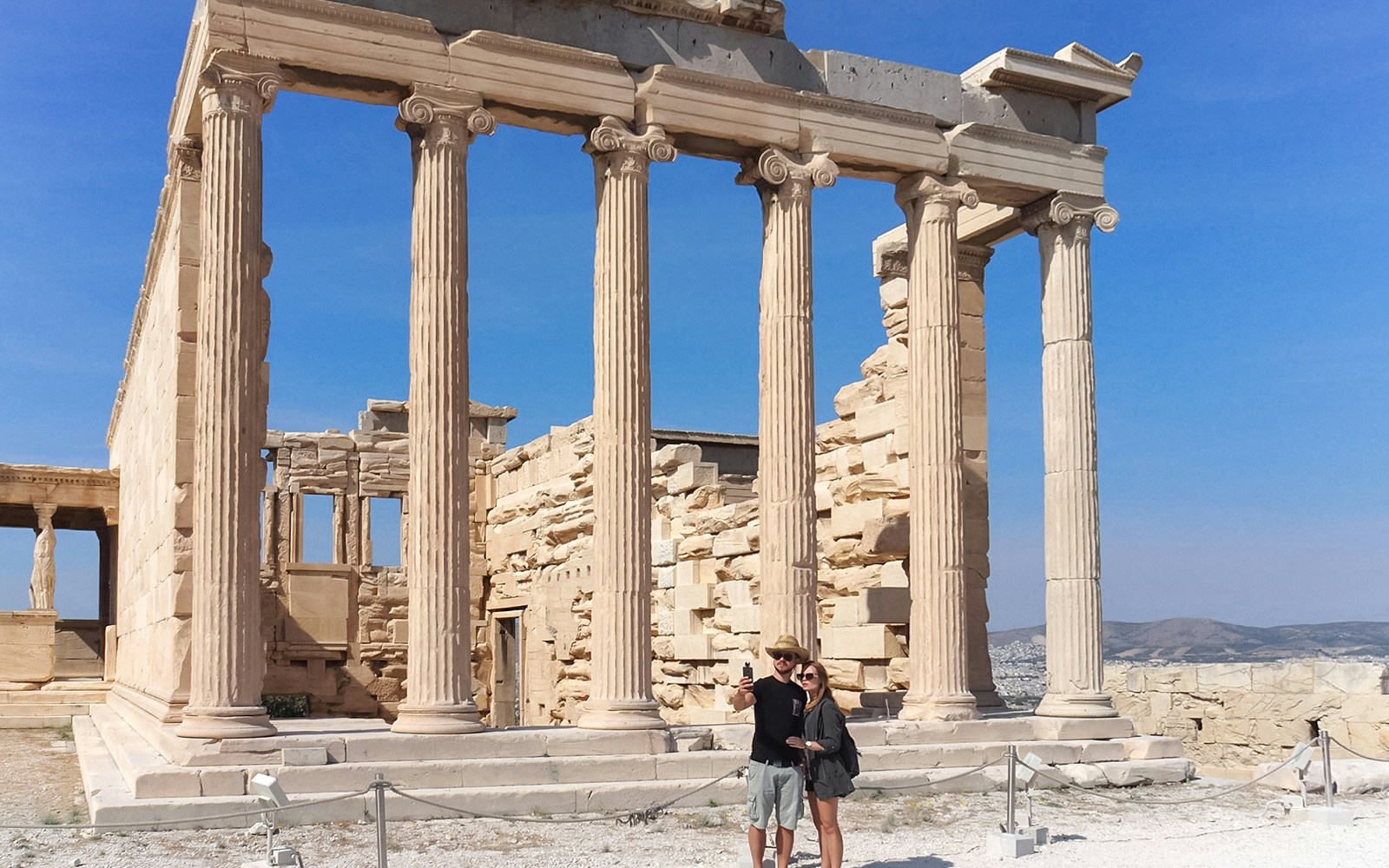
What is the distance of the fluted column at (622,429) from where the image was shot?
51.8ft

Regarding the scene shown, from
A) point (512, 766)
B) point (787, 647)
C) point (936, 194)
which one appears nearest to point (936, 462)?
point (936, 194)

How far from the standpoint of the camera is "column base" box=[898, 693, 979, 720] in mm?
17297

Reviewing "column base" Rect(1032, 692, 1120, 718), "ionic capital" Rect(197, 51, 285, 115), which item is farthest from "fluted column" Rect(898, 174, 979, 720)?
"ionic capital" Rect(197, 51, 285, 115)

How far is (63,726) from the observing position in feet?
Answer: 84.5

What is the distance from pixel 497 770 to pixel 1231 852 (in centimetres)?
677

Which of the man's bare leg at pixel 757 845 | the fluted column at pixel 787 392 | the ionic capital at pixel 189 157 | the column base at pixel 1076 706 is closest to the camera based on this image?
the man's bare leg at pixel 757 845

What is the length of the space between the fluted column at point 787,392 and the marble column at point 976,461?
3.69 meters

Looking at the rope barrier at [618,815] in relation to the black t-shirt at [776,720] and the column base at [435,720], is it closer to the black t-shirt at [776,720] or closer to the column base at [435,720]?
the column base at [435,720]

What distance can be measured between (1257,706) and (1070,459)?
631cm

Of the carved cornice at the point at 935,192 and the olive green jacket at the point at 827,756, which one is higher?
the carved cornice at the point at 935,192

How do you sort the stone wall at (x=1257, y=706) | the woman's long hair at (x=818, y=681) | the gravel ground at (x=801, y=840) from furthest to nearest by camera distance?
the stone wall at (x=1257, y=706) < the gravel ground at (x=801, y=840) < the woman's long hair at (x=818, y=681)

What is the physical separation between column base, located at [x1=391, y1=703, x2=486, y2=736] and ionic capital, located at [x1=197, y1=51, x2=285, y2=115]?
247 inches

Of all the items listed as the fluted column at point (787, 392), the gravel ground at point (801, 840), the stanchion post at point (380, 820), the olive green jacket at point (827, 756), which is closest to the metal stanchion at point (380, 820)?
the stanchion post at point (380, 820)

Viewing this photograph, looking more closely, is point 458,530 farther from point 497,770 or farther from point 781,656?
point 781,656
